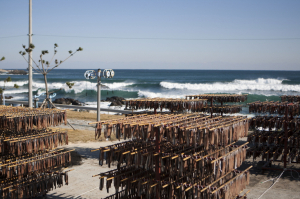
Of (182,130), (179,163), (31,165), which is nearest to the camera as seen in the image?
(182,130)

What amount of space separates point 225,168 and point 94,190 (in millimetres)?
5005

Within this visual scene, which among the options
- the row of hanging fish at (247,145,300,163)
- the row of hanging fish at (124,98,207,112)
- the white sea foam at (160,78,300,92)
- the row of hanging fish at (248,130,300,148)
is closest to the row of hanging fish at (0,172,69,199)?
the row of hanging fish at (124,98,207,112)

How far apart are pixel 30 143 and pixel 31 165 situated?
0.62 m

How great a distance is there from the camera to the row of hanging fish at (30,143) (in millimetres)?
7500

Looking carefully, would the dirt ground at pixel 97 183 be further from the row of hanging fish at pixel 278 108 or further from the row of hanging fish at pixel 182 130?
the row of hanging fish at pixel 182 130

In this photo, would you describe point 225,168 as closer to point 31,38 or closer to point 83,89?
point 31,38

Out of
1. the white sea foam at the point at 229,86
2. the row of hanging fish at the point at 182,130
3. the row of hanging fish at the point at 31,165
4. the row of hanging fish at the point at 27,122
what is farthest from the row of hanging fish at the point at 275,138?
the white sea foam at the point at 229,86

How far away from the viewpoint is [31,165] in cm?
765

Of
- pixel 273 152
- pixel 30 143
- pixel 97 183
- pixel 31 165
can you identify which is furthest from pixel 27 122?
pixel 273 152

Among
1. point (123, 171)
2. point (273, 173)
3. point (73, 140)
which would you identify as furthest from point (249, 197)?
point (73, 140)

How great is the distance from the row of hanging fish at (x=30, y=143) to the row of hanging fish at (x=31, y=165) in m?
0.23

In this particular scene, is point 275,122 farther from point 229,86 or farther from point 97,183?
point 229,86

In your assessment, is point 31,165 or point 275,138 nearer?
point 31,165

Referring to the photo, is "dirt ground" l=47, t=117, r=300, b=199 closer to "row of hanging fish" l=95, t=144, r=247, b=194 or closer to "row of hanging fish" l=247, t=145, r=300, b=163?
"row of hanging fish" l=247, t=145, r=300, b=163
